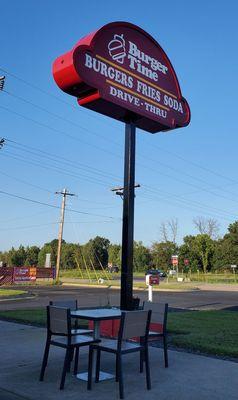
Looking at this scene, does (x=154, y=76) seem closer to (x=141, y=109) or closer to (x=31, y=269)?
(x=141, y=109)

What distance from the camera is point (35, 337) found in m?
9.99

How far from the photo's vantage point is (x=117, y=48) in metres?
8.23

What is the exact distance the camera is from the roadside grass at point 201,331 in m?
8.70

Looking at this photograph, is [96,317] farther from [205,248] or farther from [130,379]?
[205,248]

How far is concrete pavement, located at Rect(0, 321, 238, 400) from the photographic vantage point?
5.57 m

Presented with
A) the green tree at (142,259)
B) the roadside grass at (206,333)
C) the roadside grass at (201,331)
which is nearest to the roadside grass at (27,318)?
the roadside grass at (201,331)

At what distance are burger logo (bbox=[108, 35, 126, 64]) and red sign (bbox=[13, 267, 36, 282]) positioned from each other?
35245 mm

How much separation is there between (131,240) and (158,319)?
4.59ft

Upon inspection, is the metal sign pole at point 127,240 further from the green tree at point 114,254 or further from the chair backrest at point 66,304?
the green tree at point 114,254

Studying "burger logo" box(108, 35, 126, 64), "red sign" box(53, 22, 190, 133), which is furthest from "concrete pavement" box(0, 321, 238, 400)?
"burger logo" box(108, 35, 126, 64)

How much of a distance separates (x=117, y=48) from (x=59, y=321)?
15.9 ft

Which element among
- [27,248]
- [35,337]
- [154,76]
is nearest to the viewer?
[154,76]

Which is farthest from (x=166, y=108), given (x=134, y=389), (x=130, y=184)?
(x=134, y=389)

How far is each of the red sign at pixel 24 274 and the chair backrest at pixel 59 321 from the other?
35835mm
